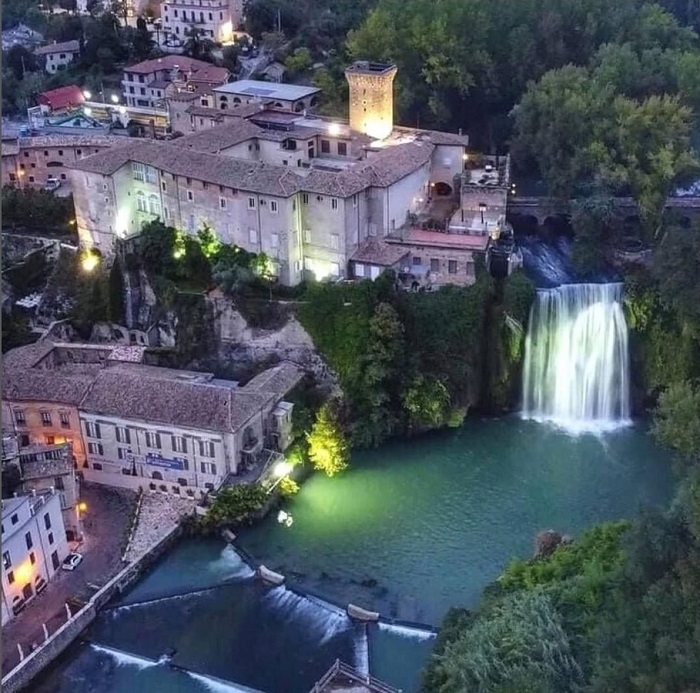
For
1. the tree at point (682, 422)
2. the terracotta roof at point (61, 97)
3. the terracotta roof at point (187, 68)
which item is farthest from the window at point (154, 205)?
the tree at point (682, 422)

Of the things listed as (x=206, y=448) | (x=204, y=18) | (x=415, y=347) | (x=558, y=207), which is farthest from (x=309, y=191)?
(x=204, y=18)

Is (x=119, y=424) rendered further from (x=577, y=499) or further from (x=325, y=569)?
(x=577, y=499)

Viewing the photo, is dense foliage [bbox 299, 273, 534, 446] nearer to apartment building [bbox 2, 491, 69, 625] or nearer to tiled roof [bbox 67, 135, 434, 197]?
tiled roof [bbox 67, 135, 434, 197]

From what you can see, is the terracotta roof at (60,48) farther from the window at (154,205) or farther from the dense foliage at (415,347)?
the dense foliage at (415,347)

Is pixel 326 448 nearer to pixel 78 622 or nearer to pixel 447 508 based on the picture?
pixel 447 508

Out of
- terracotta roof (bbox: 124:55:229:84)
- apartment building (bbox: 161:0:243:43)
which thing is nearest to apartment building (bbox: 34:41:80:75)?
apartment building (bbox: 161:0:243:43)

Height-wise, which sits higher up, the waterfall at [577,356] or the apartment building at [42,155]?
the apartment building at [42,155]

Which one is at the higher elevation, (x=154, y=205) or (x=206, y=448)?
(x=154, y=205)

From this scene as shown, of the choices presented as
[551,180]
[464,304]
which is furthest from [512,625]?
[551,180]
